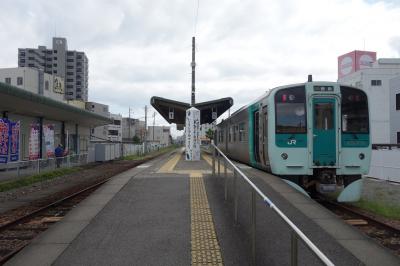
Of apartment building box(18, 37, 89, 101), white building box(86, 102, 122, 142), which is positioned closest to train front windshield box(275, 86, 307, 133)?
white building box(86, 102, 122, 142)

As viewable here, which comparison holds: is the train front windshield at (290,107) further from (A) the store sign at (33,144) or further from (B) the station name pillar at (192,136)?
(A) the store sign at (33,144)

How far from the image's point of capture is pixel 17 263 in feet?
19.8

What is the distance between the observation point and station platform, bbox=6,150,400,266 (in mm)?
5953

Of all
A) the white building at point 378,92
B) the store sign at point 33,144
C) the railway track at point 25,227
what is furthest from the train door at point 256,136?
the white building at point 378,92

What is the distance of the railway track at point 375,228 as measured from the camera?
8247 mm

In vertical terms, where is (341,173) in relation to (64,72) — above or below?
below

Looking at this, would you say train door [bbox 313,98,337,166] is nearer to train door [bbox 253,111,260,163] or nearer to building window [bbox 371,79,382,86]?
train door [bbox 253,111,260,163]

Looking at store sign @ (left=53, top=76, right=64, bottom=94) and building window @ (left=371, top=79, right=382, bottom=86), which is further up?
store sign @ (left=53, top=76, right=64, bottom=94)

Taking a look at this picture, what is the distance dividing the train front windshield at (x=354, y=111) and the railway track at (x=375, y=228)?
2160mm

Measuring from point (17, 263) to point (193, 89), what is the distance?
22197 mm

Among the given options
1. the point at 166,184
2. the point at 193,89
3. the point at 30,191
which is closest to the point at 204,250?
the point at 166,184

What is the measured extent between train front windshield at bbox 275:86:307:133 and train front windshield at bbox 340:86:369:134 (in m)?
1.09

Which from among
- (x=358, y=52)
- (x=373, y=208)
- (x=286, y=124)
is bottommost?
(x=373, y=208)

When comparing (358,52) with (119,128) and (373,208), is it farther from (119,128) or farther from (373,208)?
(373,208)
